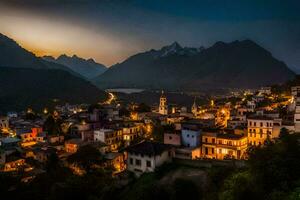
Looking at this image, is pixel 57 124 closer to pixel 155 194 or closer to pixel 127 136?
pixel 127 136

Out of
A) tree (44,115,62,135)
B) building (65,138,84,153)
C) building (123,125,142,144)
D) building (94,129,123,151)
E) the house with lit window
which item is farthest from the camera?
tree (44,115,62,135)

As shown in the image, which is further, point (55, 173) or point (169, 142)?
point (169, 142)

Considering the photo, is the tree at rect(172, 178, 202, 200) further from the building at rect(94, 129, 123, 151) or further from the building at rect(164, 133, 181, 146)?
the building at rect(94, 129, 123, 151)

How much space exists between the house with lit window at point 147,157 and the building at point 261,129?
1072 cm

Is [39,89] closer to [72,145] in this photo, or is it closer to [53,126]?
[53,126]

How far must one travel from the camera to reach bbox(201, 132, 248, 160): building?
3516cm

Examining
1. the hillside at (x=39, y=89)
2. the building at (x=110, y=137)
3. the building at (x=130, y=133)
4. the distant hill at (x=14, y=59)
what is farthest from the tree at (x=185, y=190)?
the distant hill at (x=14, y=59)

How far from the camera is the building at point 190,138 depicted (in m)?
37.2

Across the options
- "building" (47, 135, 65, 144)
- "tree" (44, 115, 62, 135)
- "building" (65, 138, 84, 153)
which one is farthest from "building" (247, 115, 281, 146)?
"tree" (44, 115, 62, 135)

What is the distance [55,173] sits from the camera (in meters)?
34.1

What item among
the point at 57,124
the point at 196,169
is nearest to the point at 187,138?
the point at 196,169

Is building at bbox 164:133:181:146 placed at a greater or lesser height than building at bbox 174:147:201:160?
greater

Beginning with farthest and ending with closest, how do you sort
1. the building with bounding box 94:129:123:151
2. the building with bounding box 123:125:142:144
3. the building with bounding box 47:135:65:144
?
the building with bounding box 47:135:65:144
the building with bounding box 123:125:142:144
the building with bounding box 94:129:123:151

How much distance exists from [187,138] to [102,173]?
1092cm
